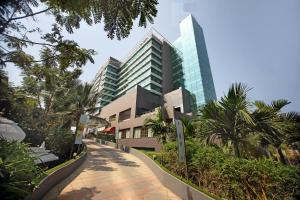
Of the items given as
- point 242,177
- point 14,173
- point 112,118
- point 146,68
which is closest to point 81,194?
point 14,173

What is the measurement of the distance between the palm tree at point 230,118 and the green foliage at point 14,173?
21.3 feet

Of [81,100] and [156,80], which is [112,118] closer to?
[81,100]

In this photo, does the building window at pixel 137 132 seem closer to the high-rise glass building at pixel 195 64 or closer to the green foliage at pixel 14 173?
the green foliage at pixel 14 173

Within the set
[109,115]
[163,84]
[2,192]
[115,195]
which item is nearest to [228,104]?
[115,195]

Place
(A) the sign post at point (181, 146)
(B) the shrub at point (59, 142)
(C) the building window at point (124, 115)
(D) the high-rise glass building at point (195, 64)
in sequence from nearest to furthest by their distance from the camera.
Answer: (A) the sign post at point (181, 146)
(B) the shrub at point (59, 142)
(C) the building window at point (124, 115)
(D) the high-rise glass building at point (195, 64)

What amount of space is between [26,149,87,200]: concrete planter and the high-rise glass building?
36458 millimetres

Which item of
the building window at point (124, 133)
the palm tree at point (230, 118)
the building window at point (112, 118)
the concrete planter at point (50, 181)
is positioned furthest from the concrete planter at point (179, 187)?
the building window at point (112, 118)

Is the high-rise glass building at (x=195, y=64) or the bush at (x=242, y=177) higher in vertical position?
the high-rise glass building at (x=195, y=64)

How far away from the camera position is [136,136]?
24281 millimetres

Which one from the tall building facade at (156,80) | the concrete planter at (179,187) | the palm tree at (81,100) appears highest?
the tall building facade at (156,80)

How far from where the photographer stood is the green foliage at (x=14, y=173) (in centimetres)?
379

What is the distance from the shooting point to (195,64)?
45719mm

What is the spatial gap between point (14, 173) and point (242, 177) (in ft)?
21.4

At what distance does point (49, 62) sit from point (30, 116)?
13.4m
